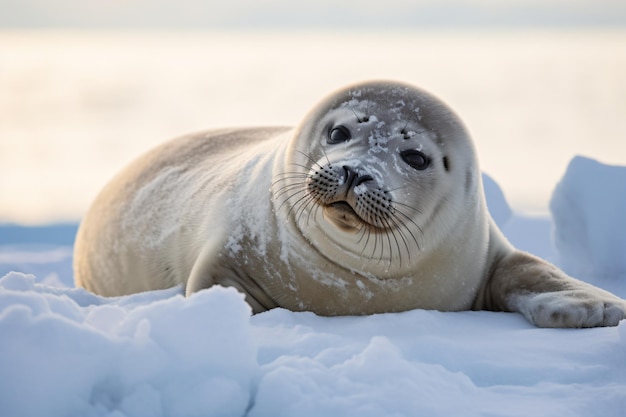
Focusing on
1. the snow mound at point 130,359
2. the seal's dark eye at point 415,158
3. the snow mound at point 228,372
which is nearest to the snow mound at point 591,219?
the seal's dark eye at point 415,158

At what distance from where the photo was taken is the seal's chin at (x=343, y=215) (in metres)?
3.88

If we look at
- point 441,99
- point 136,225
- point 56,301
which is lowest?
point 136,225

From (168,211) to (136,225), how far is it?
0.27 metres

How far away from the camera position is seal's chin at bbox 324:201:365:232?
388cm

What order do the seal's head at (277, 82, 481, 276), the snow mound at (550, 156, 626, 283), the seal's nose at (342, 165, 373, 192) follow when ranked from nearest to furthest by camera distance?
the seal's nose at (342, 165, 373, 192)
the seal's head at (277, 82, 481, 276)
the snow mound at (550, 156, 626, 283)

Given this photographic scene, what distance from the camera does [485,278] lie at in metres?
4.73

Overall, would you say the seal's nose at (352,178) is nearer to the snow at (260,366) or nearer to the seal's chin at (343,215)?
the seal's chin at (343,215)

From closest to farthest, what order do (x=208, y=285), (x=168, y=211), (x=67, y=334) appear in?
(x=67, y=334) < (x=208, y=285) < (x=168, y=211)

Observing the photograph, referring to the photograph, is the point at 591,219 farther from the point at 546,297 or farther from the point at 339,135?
the point at 339,135

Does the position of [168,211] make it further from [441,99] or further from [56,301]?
[56,301]

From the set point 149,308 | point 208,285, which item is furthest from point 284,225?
point 149,308

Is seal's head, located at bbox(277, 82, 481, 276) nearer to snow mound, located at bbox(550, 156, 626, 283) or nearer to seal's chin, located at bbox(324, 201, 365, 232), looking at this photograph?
seal's chin, located at bbox(324, 201, 365, 232)

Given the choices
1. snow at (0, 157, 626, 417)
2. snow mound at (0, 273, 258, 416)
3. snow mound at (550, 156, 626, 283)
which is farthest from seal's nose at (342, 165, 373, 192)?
snow mound at (550, 156, 626, 283)

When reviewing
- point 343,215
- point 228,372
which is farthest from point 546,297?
point 228,372
